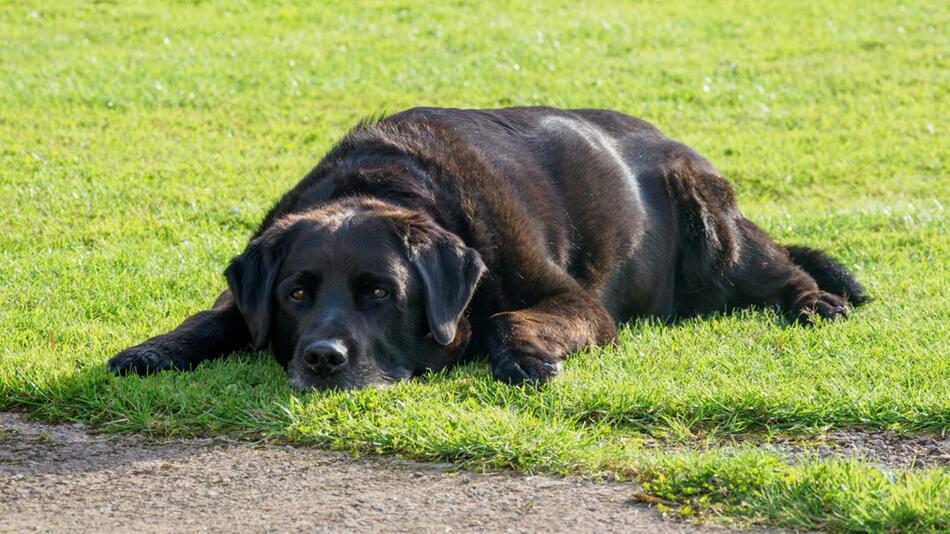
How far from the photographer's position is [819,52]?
17312 mm

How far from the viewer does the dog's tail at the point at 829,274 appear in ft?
24.5

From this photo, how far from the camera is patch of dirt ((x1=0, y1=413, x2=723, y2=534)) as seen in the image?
4.18m

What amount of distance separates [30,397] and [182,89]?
9209 mm

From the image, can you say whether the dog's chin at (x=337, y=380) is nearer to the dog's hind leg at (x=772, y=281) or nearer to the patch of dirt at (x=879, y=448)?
the patch of dirt at (x=879, y=448)

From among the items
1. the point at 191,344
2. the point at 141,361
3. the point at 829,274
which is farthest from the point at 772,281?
the point at 141,361

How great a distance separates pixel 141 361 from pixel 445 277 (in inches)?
55.7

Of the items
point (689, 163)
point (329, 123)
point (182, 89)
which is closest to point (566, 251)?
point (689, 163)

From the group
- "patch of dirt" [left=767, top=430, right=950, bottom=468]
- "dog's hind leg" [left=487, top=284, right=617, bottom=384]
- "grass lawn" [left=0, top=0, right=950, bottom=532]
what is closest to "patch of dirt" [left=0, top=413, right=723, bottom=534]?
"grass lawn" [left=0, top=0, right=950, bottom=532]

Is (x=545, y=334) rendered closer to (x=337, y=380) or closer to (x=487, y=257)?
(x=487, y=257)

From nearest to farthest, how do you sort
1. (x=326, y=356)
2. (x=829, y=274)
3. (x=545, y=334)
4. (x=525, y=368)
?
(x=326, y=356) < (x=525, y=368) < (x=545, y=334) < (x=829, y=274)

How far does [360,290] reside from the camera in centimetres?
559

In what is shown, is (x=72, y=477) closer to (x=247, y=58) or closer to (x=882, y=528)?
(x=882, y=528)

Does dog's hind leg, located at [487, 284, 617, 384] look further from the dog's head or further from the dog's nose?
the dog's nose

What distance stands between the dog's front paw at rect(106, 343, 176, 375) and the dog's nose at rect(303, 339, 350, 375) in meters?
0.82
